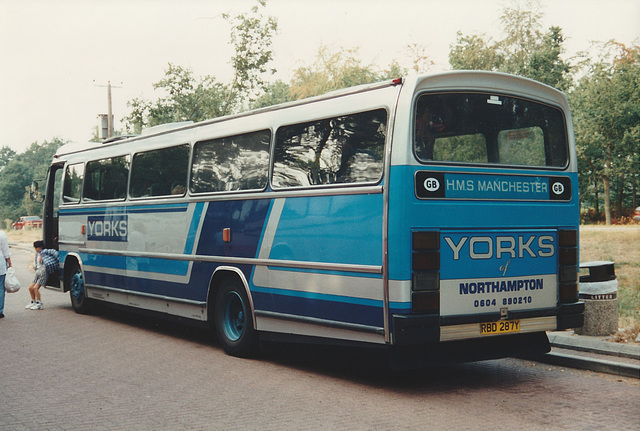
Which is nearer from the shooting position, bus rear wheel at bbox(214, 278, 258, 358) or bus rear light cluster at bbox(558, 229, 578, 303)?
bus rear light cluster at bbox(558, 229, 578, 303)

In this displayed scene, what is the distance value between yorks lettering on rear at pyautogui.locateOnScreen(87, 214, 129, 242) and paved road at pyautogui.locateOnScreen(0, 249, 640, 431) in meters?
2.37

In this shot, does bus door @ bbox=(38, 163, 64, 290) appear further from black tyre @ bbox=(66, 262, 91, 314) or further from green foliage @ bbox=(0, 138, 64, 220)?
green foliage @ bbox=(0, 138, 64, 220)

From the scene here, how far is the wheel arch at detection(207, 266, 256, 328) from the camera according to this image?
29.1 feet

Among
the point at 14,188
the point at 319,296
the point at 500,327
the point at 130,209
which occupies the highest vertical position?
the point at 14,188

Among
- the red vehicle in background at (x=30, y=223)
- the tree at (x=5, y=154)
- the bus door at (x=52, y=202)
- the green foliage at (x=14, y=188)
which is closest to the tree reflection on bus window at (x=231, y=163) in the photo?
the bus door at (x=52, y=202)

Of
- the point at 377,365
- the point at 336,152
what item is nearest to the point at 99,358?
the point at 377,365

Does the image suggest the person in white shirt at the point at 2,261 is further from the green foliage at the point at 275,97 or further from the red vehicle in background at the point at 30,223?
the red vehicle in background at the point at 30,223

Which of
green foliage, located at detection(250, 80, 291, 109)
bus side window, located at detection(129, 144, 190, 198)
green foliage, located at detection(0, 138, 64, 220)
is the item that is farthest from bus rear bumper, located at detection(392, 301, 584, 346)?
green foliage, located at detection(0, 138, 64, 220)

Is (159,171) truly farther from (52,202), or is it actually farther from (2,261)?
(52,202)

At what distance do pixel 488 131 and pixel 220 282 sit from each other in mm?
4075

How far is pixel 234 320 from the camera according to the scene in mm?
9438

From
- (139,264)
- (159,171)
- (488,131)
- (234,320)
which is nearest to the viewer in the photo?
(488,131)

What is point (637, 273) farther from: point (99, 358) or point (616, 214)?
point (616, 214)

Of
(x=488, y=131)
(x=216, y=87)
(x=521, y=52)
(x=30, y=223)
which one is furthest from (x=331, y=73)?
(x=30, y=223)
